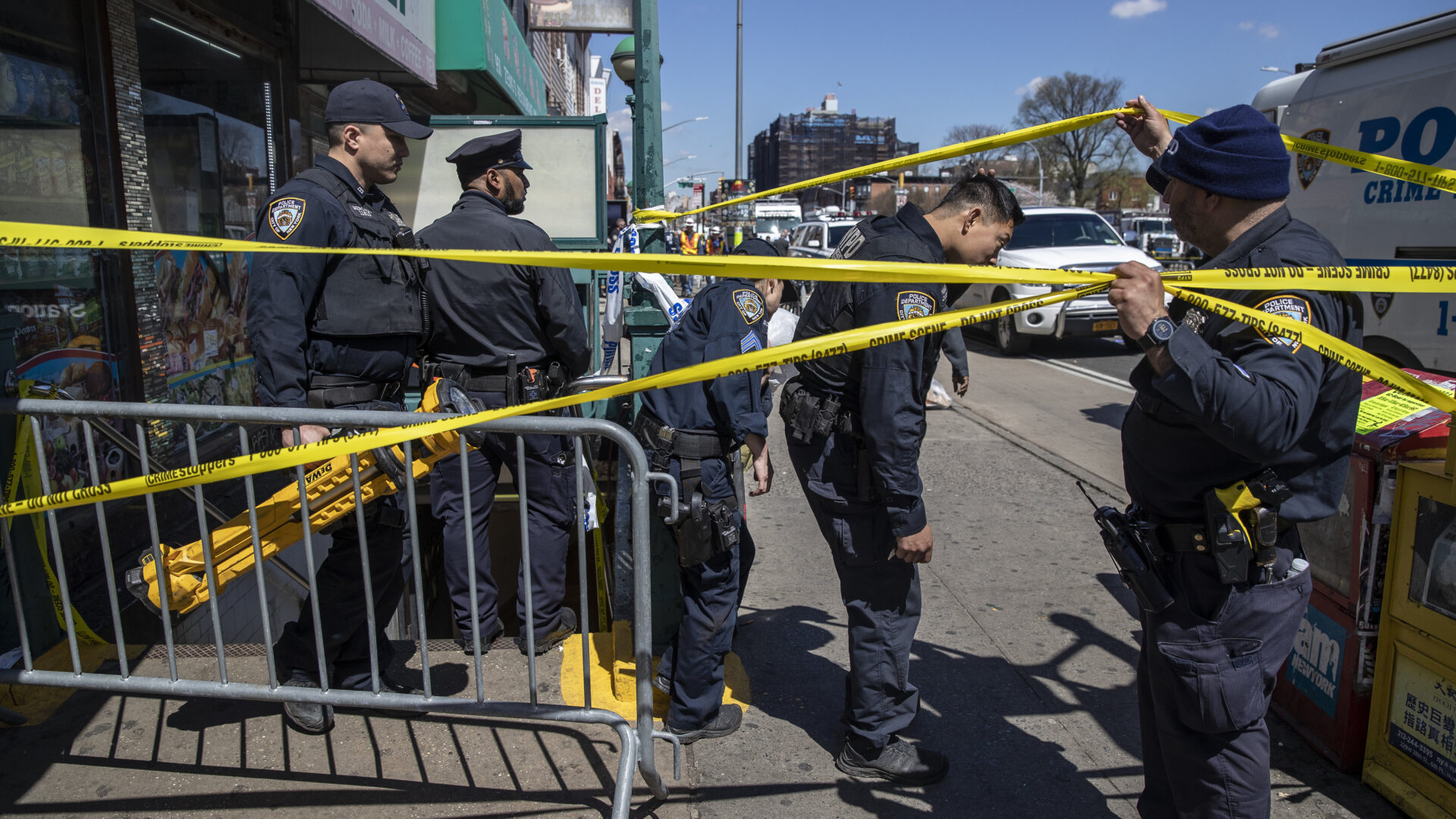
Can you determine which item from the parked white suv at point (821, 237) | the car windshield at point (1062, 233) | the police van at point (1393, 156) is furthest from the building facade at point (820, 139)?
the police van at point (1393, 156)

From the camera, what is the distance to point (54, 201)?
4.71 metres

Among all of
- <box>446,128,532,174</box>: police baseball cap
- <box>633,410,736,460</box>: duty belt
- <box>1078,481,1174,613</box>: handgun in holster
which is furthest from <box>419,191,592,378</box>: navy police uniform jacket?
<box>1078,481,1174,613</box>: handgun in holster

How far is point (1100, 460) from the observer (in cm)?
732

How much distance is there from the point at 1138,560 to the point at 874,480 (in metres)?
0.83

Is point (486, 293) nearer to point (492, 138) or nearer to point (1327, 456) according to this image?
point (492, 138)

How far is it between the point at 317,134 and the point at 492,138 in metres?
5.82

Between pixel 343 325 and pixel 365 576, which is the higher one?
pixel 343 325

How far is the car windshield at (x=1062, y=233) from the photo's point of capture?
539 inches

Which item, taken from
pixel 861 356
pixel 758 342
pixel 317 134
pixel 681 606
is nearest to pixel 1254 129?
pixel 861 356

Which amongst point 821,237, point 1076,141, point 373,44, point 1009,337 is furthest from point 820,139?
point 373,44

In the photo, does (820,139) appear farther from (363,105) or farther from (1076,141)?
(363,105)

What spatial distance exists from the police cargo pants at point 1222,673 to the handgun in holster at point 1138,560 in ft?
0.15

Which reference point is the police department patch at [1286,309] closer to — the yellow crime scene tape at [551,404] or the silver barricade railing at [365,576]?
the yellow crime scene tape at [551,404]

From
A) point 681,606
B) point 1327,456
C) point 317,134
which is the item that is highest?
point 317,134
